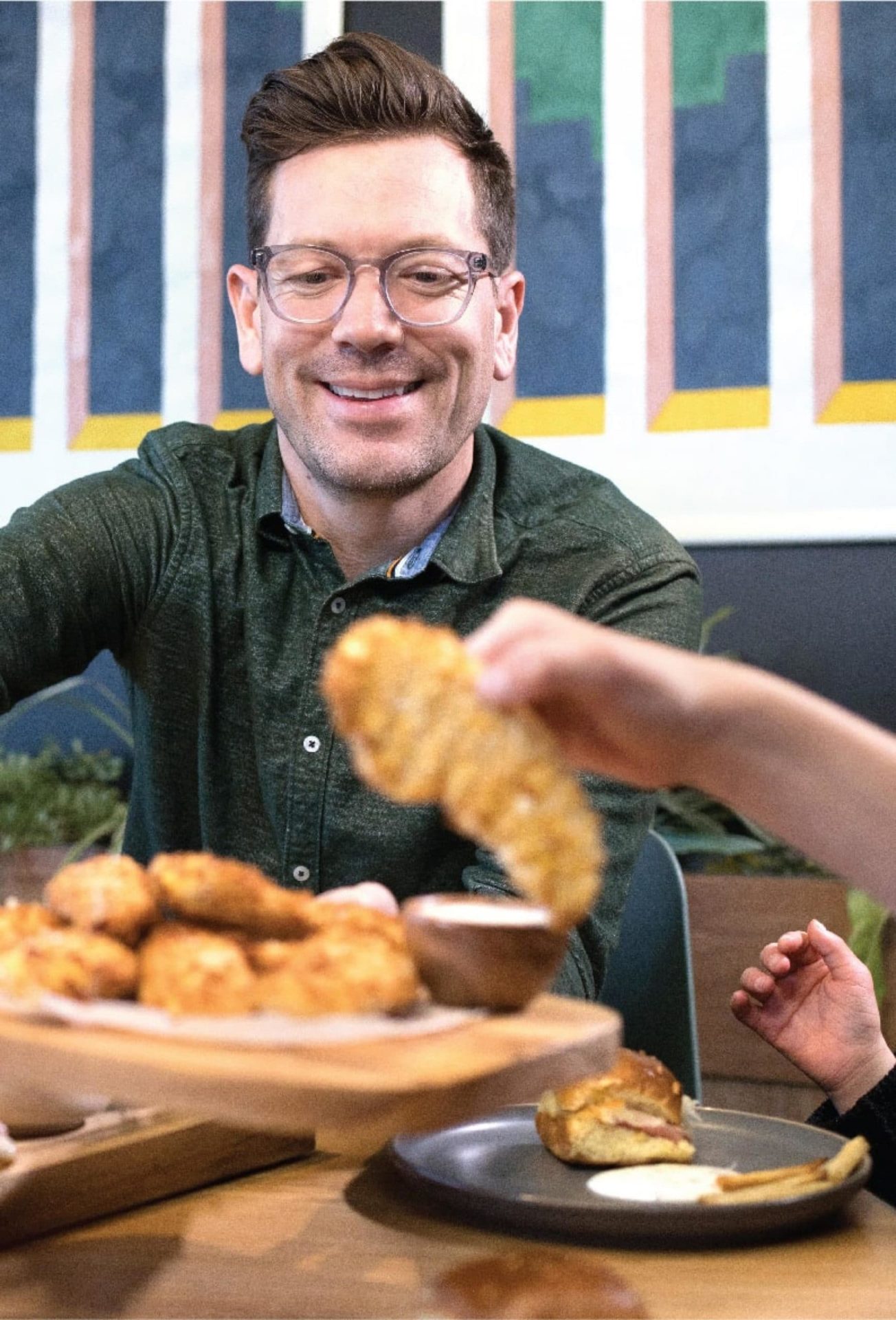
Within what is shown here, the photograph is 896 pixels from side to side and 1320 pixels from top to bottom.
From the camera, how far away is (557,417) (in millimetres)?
2941

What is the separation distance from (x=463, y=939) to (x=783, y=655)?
7.27 ft

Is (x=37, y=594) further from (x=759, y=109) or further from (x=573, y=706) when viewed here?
(x=759, y=109)

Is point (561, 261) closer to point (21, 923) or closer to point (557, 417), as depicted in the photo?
point (557, 417)

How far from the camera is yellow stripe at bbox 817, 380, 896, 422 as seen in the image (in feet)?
9.12

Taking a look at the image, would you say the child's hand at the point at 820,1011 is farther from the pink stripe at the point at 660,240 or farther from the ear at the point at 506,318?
the pink stripe at the point at 660,240

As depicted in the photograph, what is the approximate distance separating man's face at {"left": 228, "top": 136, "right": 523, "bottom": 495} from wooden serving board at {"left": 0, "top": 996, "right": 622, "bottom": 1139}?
1.21 meters

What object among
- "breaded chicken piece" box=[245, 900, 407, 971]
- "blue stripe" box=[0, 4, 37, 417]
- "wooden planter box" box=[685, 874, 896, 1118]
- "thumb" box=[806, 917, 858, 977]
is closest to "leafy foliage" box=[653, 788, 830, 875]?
"wooden planter box" box=[685, 874, 896, 1118]

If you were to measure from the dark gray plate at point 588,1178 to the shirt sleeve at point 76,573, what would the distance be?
91 centimetres

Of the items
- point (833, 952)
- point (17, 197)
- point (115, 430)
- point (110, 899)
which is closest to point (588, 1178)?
point (833, 952)

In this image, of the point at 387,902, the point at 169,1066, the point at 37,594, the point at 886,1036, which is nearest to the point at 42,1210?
the point at 387,902

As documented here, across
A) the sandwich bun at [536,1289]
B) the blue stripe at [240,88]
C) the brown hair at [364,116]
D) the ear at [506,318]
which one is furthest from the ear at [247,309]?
A: the sandwich bun at [536,1289]

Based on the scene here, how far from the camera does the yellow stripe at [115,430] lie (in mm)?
3121

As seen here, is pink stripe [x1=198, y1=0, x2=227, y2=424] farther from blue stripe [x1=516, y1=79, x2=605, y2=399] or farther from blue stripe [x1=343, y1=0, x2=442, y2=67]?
blue stripe [x1=516, y1=79, x2=605, y2=399]

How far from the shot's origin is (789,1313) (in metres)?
0.89
